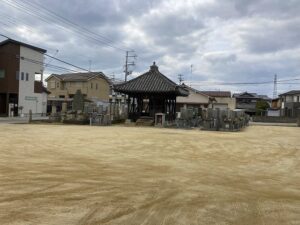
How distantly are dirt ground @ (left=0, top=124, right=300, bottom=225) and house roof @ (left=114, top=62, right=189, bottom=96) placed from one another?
792 inches

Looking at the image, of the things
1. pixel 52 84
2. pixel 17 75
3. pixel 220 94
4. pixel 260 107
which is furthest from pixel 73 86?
pixel 260 107

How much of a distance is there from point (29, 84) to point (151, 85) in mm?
20919

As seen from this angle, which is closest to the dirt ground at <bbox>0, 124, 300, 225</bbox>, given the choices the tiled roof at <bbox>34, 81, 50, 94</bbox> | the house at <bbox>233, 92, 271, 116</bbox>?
the tiled roof at <bbox>34, 81, 50, 94</bbox>

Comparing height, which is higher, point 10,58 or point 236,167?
point 10,58

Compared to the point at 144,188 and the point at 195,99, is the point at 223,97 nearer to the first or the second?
the point at 195,99

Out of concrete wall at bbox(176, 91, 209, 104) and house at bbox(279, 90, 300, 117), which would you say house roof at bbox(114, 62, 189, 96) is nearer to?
concrete wall at bbox(176, 91, 209, 104)

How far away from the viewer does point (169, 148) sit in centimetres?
1520

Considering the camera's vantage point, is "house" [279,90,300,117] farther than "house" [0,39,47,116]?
Yes

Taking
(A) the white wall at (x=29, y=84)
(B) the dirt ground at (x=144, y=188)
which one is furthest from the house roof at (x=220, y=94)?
(B) the dirt ground at (x=144, y=188)

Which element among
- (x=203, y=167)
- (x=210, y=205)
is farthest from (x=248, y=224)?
(x=203, y=167)

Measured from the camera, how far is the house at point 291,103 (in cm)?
6800

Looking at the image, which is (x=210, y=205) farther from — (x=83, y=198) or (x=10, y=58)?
(x=10, y=58)

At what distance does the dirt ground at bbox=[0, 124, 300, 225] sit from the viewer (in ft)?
18.4

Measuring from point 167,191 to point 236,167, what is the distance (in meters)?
4.29
